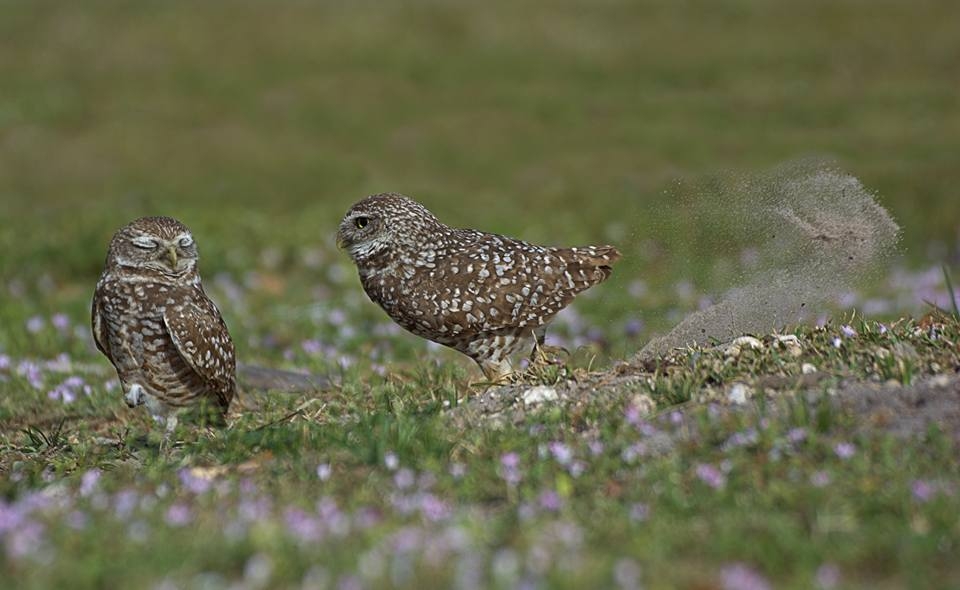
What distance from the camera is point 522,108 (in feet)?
80.7

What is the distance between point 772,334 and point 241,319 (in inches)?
237

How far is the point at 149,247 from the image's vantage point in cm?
754

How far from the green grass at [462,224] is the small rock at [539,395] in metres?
0.26

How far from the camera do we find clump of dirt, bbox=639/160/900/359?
7340 mm

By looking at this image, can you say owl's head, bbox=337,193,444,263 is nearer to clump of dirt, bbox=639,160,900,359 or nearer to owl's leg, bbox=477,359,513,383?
owl's leg, bbox=477,359,513,383

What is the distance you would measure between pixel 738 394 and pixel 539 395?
1.05 m

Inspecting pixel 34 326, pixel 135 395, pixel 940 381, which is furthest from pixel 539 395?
pixel 34 326

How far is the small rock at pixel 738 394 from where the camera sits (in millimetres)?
5867

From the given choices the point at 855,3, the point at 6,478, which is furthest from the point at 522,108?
the point at 6,478

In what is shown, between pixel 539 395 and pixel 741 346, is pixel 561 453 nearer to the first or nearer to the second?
pixel 539 395

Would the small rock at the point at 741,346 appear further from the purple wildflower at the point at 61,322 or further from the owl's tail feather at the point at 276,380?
the purple wildflower at the point at 61,322

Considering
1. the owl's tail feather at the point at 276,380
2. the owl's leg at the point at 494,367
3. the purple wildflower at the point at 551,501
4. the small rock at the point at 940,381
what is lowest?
the owl's tail feather at the point at 276,380

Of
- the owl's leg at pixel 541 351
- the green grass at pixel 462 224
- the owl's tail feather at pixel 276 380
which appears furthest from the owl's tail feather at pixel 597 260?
the owl's tail feather at pixel 276 380

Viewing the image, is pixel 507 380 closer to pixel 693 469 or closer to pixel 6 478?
pixel 693 469
